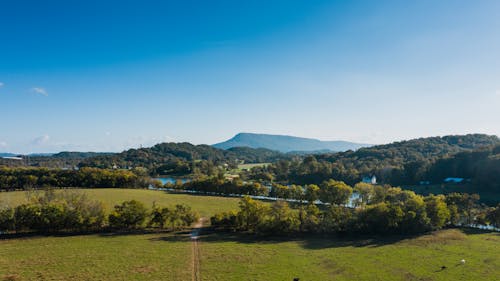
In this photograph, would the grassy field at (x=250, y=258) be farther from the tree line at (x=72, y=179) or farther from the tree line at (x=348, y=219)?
the tree line at (x=72, y=179)

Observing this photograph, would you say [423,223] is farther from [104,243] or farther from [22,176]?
[22,176]

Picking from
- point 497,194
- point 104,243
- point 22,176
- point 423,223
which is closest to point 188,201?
point 104,243

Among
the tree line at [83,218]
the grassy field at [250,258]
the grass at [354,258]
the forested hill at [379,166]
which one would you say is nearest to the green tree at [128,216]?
the tree line at [83,218]

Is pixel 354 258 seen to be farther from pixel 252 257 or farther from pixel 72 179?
pixel 72 179

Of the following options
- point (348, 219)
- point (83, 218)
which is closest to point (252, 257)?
point (348, 219)

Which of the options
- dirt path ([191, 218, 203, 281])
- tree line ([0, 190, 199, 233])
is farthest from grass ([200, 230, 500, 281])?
tree line ([0, 190, 199, 233])
